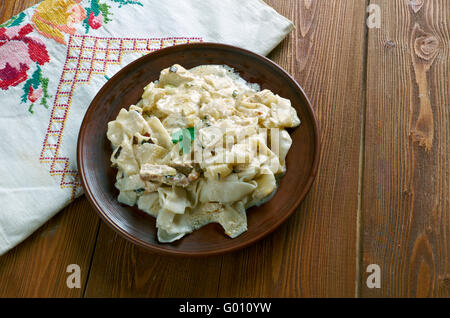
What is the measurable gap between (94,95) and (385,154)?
4.72 ft

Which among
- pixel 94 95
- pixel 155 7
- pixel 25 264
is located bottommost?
pixel 25 264

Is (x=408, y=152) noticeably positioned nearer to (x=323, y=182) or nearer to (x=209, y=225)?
(x=323, y=182)

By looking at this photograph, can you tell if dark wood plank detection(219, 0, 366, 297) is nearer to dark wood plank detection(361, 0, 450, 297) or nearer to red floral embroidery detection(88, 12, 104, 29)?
dark wood plank detection(361, 0, 450, 297)

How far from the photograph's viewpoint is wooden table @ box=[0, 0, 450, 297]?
1733mm

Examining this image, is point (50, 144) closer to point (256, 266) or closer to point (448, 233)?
point (256, 266)

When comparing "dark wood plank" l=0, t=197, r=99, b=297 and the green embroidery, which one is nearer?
"dark wood plank" l=0, t=197, r=99, b=297

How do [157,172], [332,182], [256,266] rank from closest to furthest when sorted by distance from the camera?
[157,172]
[256,266]
[332,182]

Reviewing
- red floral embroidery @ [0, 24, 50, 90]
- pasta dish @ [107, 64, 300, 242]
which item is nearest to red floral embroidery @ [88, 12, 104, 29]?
red floral embroidery @ [0, 24, 50, 90]

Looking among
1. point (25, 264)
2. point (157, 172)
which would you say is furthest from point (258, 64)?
point (25, 264)

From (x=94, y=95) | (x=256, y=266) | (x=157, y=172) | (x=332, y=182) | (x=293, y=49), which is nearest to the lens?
(x=157, y=172)

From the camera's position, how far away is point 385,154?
77.7 inches

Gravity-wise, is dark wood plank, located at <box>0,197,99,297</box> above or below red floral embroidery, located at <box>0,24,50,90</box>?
below

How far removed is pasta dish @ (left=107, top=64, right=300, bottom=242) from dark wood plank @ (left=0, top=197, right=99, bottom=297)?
0.26 meters

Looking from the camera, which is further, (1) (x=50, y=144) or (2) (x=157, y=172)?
(1) (x=50, y=144)
